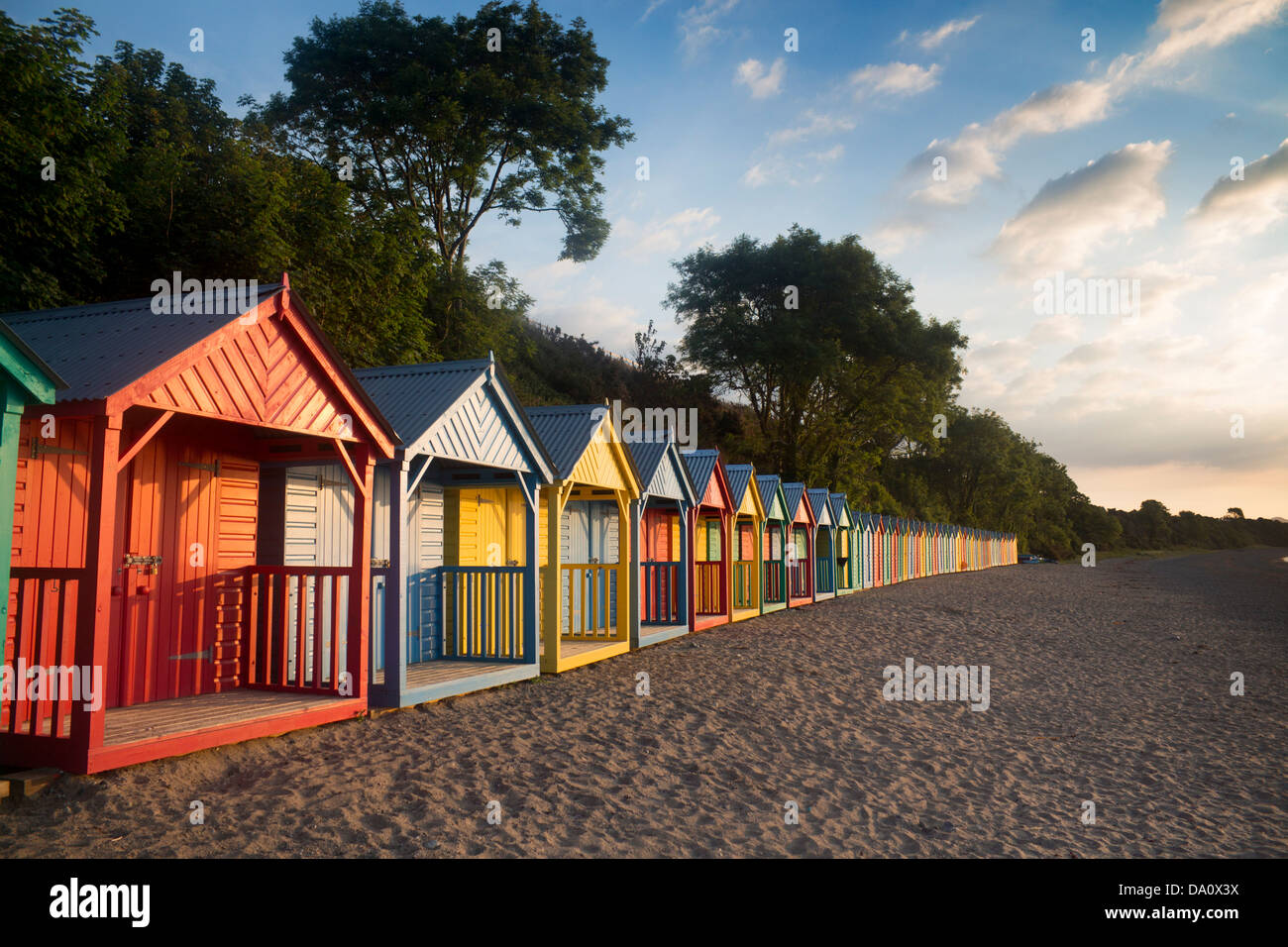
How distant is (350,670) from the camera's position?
25.3 ft

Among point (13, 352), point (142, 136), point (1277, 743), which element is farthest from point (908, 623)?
point (142, 136)

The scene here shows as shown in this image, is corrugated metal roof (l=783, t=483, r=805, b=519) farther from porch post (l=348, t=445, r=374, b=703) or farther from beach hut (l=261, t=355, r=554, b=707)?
porch post (l=348, t=445, r=374, b=703)

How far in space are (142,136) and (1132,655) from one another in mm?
21654

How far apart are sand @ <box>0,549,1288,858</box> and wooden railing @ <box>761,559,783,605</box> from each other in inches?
388

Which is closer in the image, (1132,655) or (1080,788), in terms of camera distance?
(1080,788)

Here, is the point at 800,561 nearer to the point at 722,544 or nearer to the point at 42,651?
the point at 722,544

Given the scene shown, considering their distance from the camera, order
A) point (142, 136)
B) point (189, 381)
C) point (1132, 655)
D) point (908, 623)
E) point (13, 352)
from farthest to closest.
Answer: point (908, 623)
point (142, 136)
point (1132, 655)
point (189, 381)
point (13, 352)

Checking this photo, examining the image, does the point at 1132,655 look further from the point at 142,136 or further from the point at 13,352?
the point at 142,136

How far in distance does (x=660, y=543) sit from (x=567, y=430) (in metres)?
7.22

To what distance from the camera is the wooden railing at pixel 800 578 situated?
24625mm

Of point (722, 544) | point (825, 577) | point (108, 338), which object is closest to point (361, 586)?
point (108, 338)

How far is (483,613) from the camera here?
1097 cm

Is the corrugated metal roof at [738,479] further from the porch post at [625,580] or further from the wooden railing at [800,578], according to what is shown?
the wooden railing at [800,578]

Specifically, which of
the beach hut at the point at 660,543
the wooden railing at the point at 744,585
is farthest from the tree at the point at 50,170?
the wooden railing at the point at 744,585
